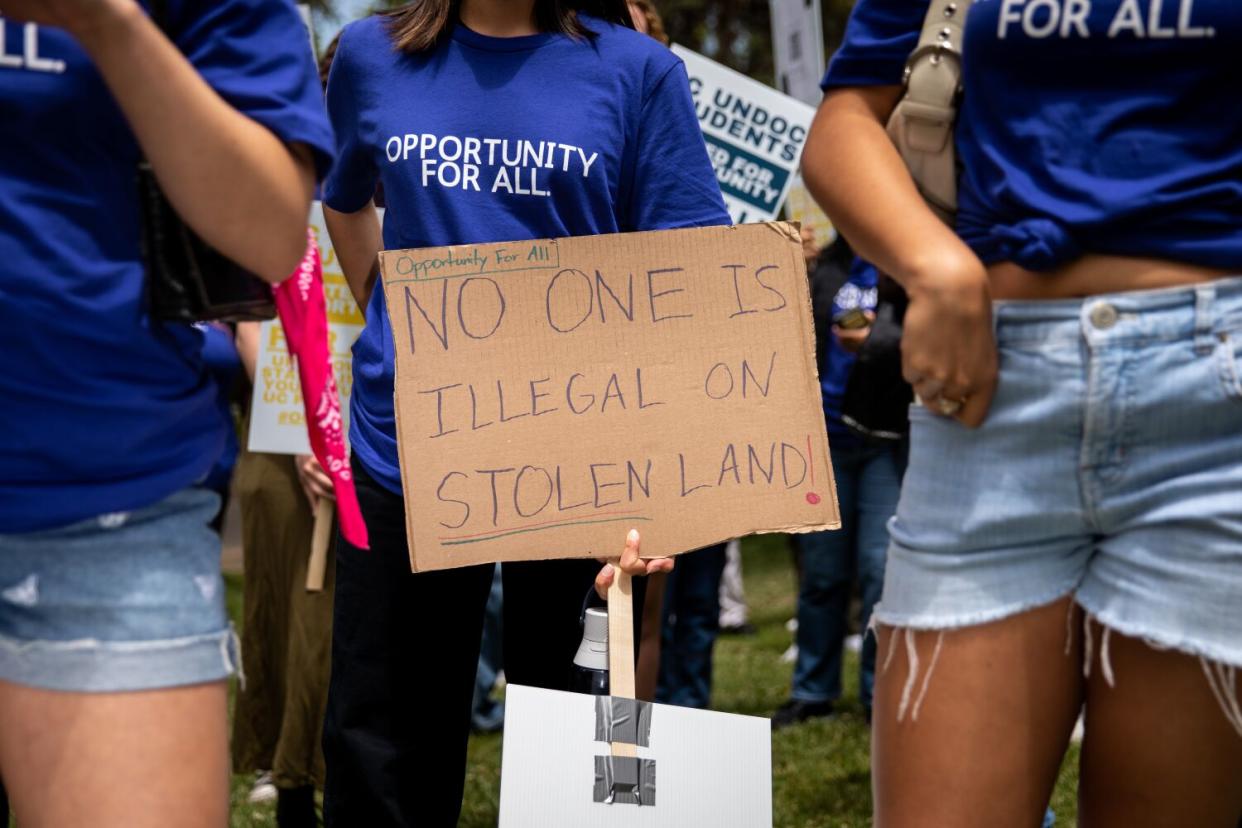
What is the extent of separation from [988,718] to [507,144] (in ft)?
4.19

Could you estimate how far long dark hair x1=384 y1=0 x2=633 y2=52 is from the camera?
2.73 metres

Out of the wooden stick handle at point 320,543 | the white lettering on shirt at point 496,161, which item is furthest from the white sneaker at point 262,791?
the white lettering on shirt at point 496,161

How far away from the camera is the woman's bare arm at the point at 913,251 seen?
1797 mm

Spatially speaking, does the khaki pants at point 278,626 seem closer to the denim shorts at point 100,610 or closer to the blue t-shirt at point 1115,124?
the denim shorts at point 100,610

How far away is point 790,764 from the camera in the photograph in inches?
217

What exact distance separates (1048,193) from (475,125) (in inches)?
44.2

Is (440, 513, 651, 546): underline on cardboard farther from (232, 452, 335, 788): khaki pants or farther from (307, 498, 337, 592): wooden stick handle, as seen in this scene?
(232, 452, 335, 788): khaki pants

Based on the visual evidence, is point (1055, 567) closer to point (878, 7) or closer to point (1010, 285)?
point (1010, 285)

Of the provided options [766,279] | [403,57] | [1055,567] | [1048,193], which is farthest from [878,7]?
[403,57]

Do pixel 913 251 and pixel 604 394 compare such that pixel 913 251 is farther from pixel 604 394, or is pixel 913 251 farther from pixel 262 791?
pixel 262 791

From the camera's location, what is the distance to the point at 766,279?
98.6 inches

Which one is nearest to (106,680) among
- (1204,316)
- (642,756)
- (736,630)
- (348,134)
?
(642,756)

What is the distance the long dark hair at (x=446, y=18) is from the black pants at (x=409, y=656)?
2.47 feet

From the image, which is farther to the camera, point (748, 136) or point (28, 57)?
point (748, 136)
